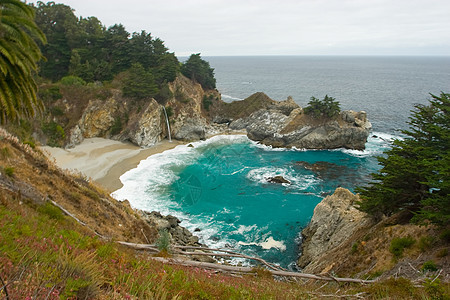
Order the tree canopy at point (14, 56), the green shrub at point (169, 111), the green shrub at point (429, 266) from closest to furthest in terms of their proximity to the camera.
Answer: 1. the green shrub at point (429, 266)
2. the tree canopy at point (14, 56)
3. the green shrub at point (169, 111)

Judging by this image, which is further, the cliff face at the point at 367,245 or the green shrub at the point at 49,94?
the green shrub at the point at 49,94

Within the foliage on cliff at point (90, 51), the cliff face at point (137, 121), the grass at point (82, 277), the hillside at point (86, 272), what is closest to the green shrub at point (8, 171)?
the hillside at point (86, 272)

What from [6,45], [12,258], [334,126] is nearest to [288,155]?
[334,126]

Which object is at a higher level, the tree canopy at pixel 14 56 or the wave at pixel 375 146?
the tree canopy at pixel 14 56

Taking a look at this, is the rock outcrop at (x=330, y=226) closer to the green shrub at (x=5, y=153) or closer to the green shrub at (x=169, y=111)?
the green shrub at (x=5, y=153)

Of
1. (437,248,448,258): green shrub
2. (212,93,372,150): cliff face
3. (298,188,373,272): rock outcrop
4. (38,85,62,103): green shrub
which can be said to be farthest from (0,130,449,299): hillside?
→ (212,93,372,150): cliff face

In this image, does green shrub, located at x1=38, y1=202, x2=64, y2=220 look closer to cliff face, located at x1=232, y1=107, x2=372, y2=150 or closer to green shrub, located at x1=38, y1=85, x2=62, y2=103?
green shrub, located at x1=38, y1=85, x2=62, y2=103

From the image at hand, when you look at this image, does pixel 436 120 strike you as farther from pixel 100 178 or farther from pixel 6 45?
pixel 100 178

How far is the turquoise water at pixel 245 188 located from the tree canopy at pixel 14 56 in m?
17.6

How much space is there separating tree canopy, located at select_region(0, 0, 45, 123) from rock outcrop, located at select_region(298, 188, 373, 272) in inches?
722

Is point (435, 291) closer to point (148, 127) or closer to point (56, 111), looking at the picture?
point (148, 127)

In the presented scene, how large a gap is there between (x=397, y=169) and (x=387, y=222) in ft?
10.1

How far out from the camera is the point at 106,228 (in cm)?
1190

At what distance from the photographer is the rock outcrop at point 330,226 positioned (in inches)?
756
